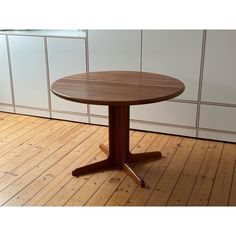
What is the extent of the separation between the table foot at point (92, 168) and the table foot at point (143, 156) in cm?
19

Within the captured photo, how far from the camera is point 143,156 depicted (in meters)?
2.98

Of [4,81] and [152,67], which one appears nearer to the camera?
[152,67]

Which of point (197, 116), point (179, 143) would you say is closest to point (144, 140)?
point (179, 143)

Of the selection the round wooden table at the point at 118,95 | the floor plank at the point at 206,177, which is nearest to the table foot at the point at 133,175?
the round wooden table at the point at 118,95

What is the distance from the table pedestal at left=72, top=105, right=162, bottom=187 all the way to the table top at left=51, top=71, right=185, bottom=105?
210 millimetres

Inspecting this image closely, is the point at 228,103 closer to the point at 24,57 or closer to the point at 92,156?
the point at 92,156

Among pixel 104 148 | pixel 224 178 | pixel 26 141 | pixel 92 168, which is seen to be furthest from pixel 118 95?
pixel 26 141

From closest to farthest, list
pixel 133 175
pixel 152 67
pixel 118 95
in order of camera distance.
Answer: pixel 118 95 → pixel 133 175 → pixel 152 67

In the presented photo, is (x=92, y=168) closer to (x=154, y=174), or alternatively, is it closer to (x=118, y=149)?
(x=118, y=149)

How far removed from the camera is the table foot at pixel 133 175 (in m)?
2.60

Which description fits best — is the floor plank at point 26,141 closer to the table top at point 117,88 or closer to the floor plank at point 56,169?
the floor plank at point 56,169

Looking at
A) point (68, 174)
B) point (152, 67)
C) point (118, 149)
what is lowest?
point (68, 174)

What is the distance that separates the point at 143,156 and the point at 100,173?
1.35 ft

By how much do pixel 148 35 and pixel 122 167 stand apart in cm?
126
